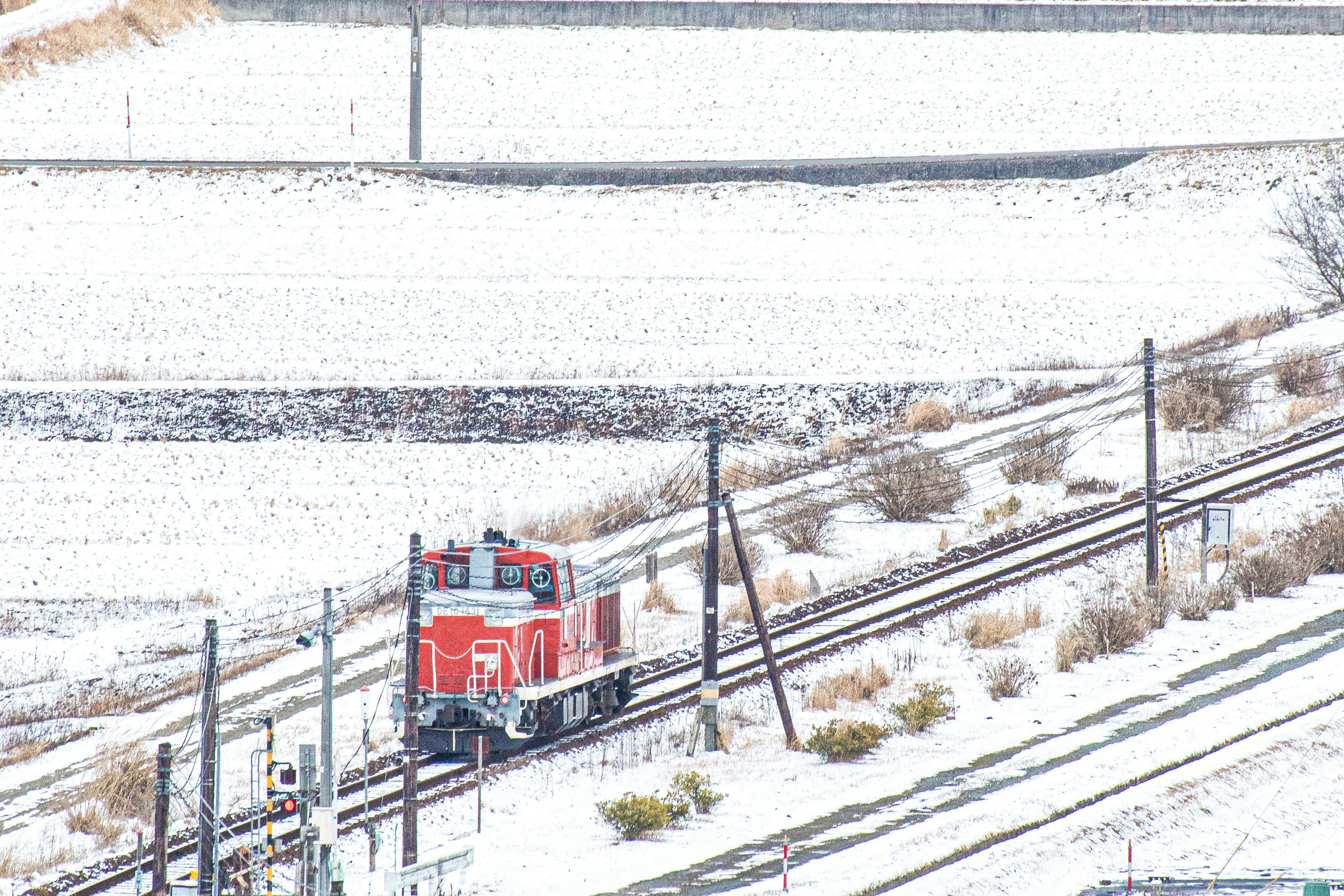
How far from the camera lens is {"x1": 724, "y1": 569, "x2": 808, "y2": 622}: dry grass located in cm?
3038

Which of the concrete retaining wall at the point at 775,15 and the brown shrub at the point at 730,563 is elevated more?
the concrete retaining wall at the point at 775,15

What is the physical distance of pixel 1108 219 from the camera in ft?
204

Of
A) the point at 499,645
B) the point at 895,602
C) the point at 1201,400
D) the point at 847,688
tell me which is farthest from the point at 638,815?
the point at 1201,400

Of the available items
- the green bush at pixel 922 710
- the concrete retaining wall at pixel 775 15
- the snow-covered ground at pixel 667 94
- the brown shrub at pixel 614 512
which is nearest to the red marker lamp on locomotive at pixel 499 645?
the green bush at pixel 922 710

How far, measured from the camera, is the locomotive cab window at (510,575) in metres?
21.5

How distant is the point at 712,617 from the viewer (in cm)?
2241

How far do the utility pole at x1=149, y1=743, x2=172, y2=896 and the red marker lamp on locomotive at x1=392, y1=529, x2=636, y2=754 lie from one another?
3984 mm

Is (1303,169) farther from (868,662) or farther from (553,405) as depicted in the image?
(868,662)

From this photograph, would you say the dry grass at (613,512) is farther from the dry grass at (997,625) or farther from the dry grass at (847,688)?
the dry grass at (847,688)

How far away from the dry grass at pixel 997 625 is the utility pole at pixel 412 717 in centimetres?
1294

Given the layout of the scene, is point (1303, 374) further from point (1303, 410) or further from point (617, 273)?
point (617, 273)

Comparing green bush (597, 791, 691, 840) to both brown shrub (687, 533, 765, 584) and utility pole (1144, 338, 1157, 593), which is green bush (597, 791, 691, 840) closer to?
brown shrub (687, 533, 765, 584)

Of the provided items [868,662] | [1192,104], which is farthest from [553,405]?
[1192,104]

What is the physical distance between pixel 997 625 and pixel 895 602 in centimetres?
269
